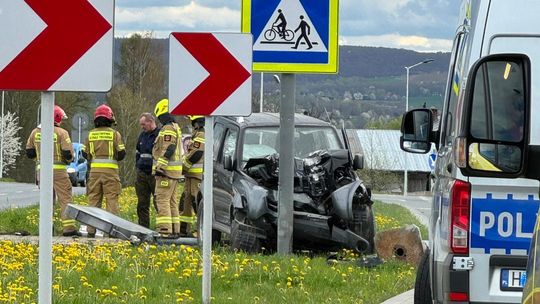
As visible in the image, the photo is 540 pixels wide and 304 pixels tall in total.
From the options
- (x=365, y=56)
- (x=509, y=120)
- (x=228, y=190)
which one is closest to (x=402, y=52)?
(x=365, y=56)

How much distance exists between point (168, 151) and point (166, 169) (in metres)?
0.32

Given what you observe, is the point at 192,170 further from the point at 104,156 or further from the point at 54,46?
the point at 54,46

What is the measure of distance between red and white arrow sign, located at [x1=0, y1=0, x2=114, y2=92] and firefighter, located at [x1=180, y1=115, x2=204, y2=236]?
11451 mm

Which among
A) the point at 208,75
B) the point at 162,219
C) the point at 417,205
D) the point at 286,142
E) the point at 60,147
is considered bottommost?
the point at 417,205

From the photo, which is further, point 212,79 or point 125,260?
point 125,260

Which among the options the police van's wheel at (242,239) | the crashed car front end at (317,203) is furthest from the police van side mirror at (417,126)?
the police van's wheel at (242,239)

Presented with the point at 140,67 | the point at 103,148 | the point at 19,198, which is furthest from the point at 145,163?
the point at 140,67

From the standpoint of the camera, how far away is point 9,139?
88250 millimetres

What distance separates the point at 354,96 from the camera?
145250 millimetres

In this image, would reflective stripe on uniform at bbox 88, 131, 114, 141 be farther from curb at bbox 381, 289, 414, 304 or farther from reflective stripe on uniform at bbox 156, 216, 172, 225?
curb at bbox 381, 289, 414, 304

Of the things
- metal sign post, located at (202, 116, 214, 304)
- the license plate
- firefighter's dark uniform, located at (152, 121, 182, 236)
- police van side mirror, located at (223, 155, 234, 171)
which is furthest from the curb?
firefighter's dark uniform, located at (152, 121, 182, 236)

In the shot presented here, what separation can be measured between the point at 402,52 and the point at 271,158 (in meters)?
131

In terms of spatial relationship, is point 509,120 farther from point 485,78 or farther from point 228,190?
point 228,190

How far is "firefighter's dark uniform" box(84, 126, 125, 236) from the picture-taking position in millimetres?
18578
